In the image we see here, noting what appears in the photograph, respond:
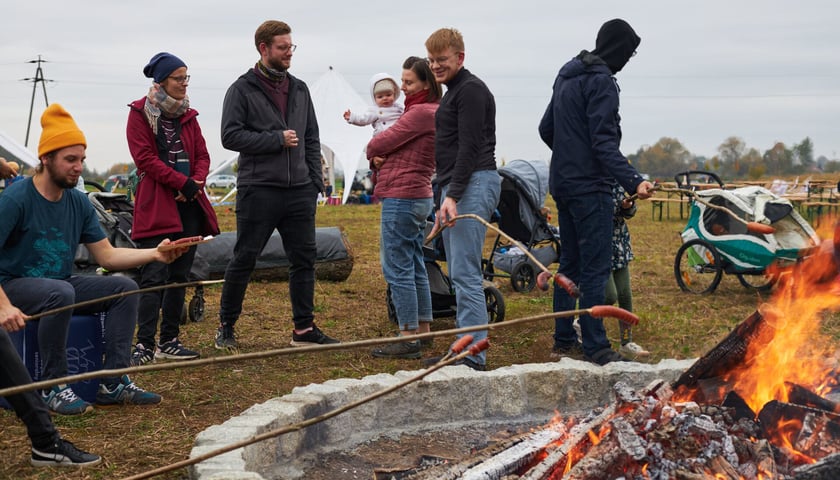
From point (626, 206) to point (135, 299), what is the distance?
313 cm

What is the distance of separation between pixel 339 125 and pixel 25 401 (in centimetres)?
2331

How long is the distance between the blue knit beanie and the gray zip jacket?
386 millimetres

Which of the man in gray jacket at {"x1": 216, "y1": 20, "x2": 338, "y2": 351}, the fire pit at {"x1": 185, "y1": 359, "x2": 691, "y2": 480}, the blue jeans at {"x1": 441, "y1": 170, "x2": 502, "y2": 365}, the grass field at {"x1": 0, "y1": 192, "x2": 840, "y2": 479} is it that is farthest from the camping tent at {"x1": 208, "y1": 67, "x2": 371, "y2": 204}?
the fire pit at {"x1": 185, "y1": 359, "x2": 691, "y2": 480}

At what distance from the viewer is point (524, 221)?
26.4 ft

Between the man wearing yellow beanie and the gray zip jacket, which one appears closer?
the man wearing yellow beanie

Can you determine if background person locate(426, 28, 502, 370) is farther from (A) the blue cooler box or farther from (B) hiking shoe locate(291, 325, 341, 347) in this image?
(A) the blue cooler box

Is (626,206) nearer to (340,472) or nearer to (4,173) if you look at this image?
(340,472)

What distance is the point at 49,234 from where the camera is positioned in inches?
162

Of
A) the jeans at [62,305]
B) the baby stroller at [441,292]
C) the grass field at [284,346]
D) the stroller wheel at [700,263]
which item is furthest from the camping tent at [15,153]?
the jeans at [62,305]

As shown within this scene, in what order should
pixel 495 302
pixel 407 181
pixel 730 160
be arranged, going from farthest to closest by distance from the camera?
pixel 730 160 → pixel 495 302 → pixel 407 181

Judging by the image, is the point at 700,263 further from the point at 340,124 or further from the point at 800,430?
the point at 340,124

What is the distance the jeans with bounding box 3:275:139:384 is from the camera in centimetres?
394

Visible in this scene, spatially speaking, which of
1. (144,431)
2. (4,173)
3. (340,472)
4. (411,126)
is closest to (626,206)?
(411,126)

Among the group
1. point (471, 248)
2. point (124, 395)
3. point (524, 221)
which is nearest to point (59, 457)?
point (124, 395)
